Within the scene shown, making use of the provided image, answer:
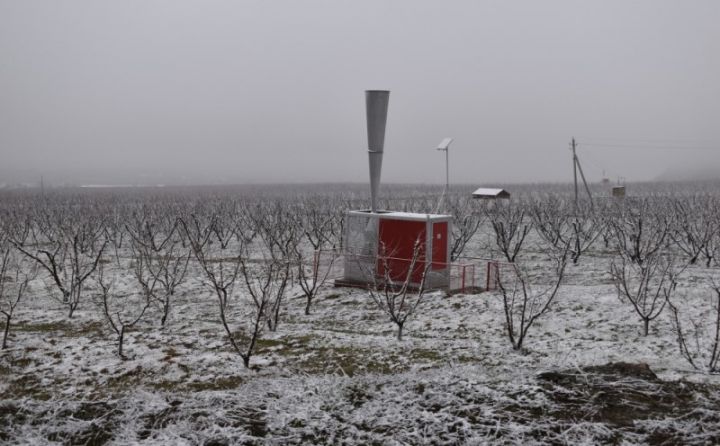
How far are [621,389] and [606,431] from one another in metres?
1.32

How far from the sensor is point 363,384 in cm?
851

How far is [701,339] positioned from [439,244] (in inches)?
260

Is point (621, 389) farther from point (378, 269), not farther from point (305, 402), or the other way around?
point (378, 269)

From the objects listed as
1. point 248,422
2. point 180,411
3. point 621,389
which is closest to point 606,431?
point 621,389

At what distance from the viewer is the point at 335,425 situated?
7270 mm

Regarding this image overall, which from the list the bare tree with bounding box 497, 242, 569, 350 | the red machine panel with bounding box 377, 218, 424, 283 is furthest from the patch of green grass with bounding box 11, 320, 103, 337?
the bare tree with bounding box 497, 242, 569, 350

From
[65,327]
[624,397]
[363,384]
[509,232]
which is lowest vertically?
[65,327]

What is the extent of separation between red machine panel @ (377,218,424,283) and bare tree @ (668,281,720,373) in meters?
6.08

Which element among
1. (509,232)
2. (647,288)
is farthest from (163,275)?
(509,232)

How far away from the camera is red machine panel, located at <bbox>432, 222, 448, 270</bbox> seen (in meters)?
15.1

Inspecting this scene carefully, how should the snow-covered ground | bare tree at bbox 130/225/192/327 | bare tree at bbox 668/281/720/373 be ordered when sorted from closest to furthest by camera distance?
the snow-covered ground < bare tree at bbox 668/281/720/373 < bare tree at bbox 130/225/192/327

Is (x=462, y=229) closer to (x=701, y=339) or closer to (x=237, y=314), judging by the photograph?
(x=237, y=314)

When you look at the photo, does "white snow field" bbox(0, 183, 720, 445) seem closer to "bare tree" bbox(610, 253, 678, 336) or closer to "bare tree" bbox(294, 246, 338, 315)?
"bare tree" bbox(610, 253, 678, 336)

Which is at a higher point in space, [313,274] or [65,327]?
[313,274]
